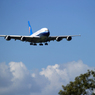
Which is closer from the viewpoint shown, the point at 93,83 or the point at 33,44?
the point at 93,83

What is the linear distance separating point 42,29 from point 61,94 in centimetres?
2971

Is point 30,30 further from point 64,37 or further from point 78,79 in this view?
point 78,79

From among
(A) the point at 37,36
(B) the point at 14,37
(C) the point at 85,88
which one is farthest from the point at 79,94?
(B) the point at 14,37

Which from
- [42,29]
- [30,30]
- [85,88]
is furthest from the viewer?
[30,30]

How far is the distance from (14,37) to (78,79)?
35.7 meters

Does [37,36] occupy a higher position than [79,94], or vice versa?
[37,36]

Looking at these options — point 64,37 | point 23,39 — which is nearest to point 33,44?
point 23,39

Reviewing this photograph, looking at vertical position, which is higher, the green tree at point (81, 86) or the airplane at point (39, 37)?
the airplane at point (39, 37)

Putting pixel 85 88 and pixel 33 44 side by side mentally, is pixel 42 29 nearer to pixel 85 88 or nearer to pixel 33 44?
pixel 33 44

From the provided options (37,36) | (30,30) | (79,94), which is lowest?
(79,94)

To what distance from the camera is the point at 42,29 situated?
298 feet

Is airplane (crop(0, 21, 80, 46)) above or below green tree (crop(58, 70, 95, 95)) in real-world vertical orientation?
above

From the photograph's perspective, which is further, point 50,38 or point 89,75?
point 50,38

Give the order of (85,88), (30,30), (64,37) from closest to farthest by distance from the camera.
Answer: (85,88) < (64,37) < (30,30)
